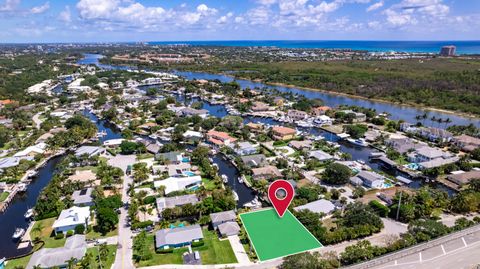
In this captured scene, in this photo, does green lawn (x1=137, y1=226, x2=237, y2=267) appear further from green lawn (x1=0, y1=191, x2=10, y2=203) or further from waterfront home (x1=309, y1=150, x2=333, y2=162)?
waterfront home (x1=309, y1=150, x2=333, y2=162)

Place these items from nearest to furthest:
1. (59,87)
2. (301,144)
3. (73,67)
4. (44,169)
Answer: (44,169) → (301,144) → (59,87) → (73,67)

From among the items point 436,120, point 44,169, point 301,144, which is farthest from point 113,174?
point 436,120

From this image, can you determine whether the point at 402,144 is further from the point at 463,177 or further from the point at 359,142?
the point at 463,177

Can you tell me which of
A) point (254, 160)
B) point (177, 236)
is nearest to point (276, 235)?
point (177, 236)

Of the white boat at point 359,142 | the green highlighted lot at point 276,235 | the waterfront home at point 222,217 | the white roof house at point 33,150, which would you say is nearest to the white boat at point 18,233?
the waterfront home at point 222,217

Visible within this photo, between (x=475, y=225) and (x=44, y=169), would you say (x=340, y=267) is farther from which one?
(x=44, y=169)

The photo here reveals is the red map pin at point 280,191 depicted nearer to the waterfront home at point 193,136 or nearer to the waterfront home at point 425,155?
the waterfront home at point 425,155
